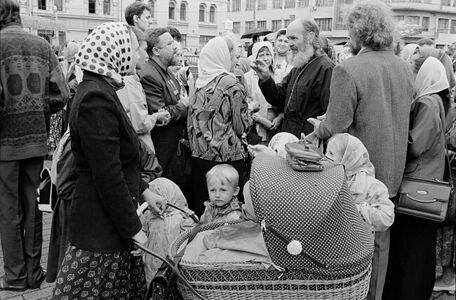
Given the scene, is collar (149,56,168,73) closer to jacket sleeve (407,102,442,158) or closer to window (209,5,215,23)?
jacket sleeve (407,102,442,158)

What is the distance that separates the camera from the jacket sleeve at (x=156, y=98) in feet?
15.0

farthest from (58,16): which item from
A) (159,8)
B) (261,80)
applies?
(261,80)

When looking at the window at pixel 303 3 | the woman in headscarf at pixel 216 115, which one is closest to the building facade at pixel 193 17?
the window at pixel 303 3

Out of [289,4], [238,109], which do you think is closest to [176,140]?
[238,109]

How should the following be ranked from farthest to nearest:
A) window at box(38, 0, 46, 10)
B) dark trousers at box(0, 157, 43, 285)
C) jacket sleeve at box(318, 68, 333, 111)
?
window at box(38, 0, 46, 10), jacket sleeve at box(318, 68, 333, 111), dark trousers at box(0, 157, 43, 285)

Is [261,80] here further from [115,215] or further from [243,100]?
[115,215]

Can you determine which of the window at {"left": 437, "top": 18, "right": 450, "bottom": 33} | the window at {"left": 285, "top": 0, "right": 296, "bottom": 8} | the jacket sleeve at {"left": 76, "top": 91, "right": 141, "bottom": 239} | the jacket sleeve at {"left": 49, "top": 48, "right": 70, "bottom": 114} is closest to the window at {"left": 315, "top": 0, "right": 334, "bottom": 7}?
the window at {"left": 285, "top": 0, "right": 296, "bottom": 8}

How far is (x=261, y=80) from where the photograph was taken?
196 inches

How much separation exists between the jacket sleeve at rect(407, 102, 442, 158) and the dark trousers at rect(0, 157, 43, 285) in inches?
117

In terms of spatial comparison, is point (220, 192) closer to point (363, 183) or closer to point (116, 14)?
point (363, 183)

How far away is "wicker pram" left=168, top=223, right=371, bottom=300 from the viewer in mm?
2232

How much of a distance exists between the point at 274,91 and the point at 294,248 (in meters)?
3.06

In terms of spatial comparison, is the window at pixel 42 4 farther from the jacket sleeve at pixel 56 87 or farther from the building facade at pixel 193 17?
the jacket sleeve at pixel 56 87

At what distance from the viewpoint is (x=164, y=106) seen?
15.2ft
